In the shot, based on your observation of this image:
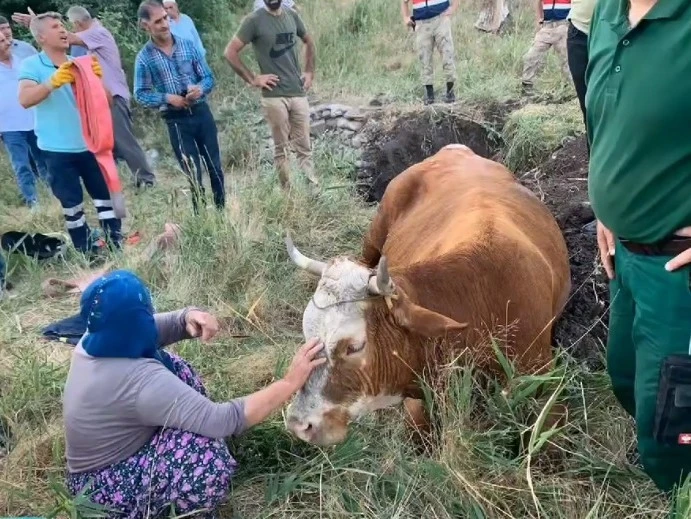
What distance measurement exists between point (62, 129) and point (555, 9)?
6206 mm

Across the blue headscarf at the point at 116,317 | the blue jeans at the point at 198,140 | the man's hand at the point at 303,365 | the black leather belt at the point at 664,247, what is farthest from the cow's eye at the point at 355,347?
the blue jeans at the point at 198,140

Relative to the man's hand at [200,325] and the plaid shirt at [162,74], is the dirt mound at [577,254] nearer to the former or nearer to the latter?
the man's hand at [200,325]

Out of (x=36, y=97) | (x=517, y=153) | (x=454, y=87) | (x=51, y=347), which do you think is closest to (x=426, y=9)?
(x=454, y=87)

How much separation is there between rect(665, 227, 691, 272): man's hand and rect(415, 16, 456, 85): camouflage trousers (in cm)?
819

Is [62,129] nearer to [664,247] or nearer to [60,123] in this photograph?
[60,123]

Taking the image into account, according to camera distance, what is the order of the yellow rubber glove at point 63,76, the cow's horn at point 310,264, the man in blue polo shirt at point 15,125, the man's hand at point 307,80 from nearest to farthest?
the cow's horn at point 310,264, the yellow rubber glove at point 63,76, the man's hand at point 307,80, the man in blue polo shirt at point 15,125

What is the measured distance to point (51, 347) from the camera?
→ 4656mm

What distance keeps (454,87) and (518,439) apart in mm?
7831

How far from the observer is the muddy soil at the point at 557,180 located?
14.8ft

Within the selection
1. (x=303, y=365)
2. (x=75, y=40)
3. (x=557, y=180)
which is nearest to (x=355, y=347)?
(x=303, y=365)

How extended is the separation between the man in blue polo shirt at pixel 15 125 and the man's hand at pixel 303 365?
20.9 ft

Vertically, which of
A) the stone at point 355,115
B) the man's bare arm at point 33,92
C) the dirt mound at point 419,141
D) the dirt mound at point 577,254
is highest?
the man's bare arm at point 33,92

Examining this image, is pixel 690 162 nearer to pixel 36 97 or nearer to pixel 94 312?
pixel 94 312

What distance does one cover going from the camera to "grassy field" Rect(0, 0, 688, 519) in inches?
118
